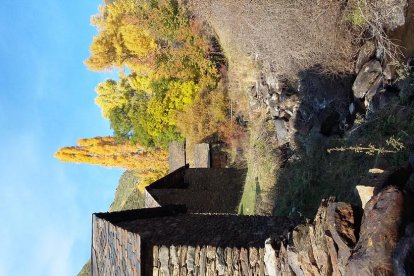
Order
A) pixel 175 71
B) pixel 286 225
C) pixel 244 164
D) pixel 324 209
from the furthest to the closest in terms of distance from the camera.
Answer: pixel 175 71
pixel 244 164
pixel 286 225
pixel 324 209

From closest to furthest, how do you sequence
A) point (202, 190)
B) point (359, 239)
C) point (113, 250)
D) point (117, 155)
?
point (359, 239) < point (113, 250) < point (202, 190) < point (117, 155)

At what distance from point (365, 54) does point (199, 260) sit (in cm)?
535

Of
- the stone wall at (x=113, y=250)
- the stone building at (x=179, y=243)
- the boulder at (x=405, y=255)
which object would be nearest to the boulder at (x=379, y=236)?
the boulder at (x=405, y=255)

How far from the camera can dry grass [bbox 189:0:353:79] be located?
9242 mm

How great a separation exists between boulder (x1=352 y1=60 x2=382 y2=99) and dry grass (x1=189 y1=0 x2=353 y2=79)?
624mm

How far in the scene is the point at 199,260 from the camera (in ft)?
20.6

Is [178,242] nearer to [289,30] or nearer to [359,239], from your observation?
[359,239]

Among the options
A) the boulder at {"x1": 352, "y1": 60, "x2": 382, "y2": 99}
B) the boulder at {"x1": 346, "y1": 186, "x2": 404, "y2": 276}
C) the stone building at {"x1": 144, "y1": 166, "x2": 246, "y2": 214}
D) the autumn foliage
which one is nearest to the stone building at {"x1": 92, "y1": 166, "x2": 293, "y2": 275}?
the boulder at {"x1": 346, "y1": 186, "x2": 404, "y2": 276}

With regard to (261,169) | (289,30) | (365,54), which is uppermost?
(289,30)

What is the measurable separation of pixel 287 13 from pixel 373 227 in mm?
7146

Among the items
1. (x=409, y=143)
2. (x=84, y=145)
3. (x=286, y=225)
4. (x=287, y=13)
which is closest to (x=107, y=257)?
(x=286, y=225)

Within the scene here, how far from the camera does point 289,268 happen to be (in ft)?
17.4

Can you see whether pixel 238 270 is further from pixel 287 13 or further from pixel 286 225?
pixel 287 13

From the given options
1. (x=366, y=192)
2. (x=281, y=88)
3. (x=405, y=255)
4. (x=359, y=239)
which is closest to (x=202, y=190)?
(x=281, y=88)
